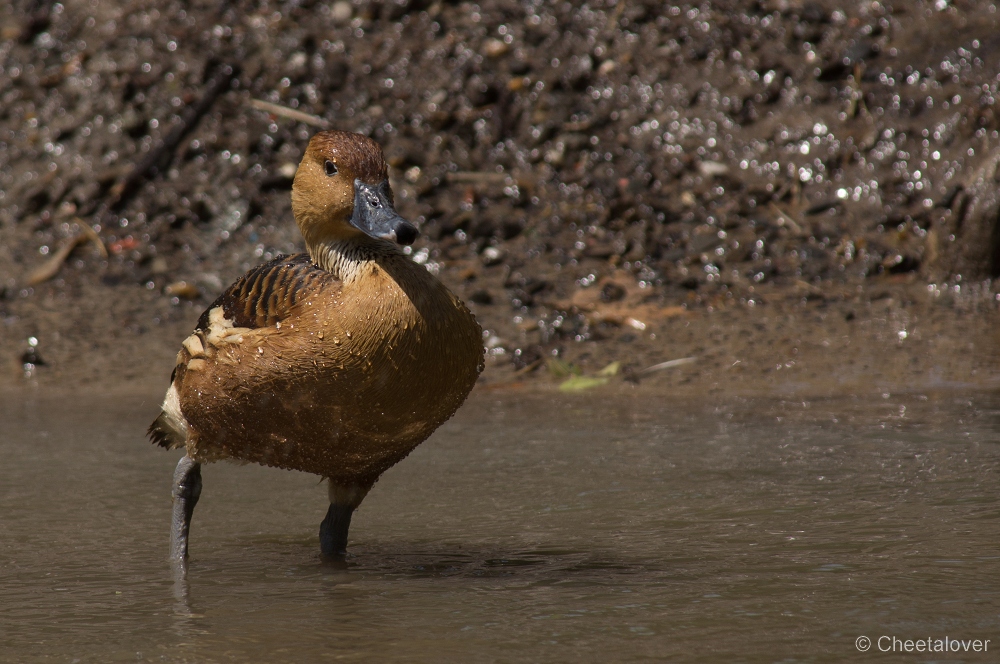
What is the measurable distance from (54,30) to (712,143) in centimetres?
551

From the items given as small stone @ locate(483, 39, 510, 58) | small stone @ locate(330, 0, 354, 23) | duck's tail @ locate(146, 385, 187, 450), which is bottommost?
duck's tail @ locate(146, 385, 187, 450)

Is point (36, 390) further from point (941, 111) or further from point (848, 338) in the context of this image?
point (941, 111)

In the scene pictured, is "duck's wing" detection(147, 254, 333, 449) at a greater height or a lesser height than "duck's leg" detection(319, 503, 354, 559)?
greater

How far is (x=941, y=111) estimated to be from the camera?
27.5ft

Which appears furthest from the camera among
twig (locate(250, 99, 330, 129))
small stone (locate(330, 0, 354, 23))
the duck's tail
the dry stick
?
small stone (locate(330, 0, 354, 23))

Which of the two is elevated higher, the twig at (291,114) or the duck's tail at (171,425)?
the twig at (291,114)

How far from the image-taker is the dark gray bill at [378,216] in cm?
394

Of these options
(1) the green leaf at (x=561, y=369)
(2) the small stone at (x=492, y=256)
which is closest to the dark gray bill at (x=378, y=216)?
(1) the green leaf at (x=561, y=369)

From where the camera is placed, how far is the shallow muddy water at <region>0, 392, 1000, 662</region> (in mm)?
3422

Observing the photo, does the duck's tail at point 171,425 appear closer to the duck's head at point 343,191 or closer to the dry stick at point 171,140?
the duck's head at point 343,191

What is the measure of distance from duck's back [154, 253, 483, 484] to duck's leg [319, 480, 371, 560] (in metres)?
0.11

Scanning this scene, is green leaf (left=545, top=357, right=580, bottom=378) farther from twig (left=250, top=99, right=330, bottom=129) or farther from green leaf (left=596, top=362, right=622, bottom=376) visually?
twig (left=250, top=99, right=330, bottom=129)

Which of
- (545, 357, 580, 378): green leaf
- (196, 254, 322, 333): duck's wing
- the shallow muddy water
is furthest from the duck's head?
(545, 357, 580, 378): green leaf

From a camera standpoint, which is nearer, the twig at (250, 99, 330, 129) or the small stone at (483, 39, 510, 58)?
the twig at (250, 99, 330, 129)
